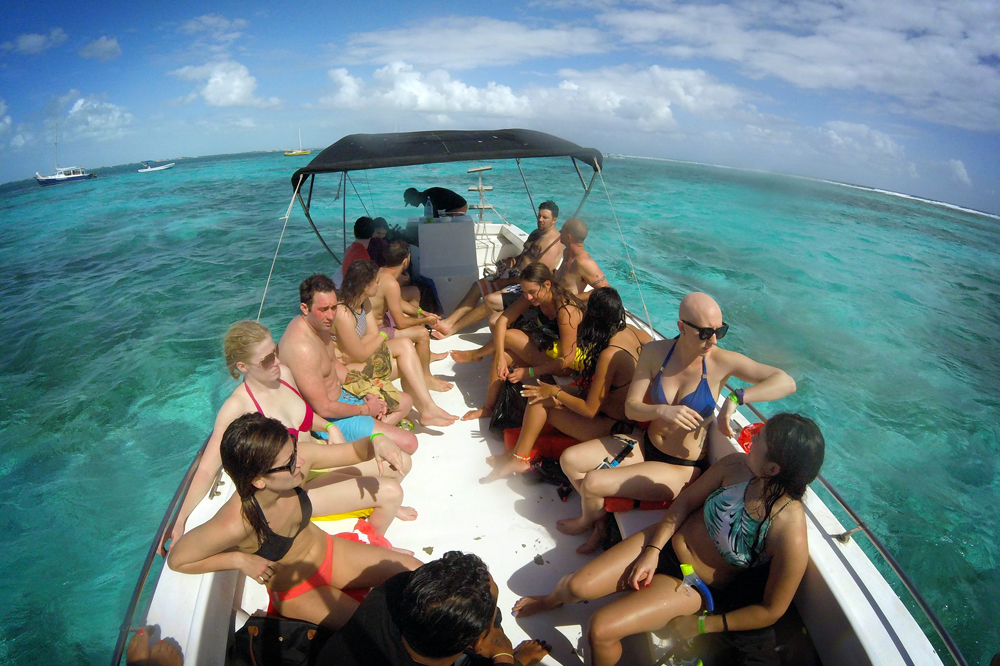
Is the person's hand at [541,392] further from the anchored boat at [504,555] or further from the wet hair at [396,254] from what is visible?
the wet hair at [396,254]

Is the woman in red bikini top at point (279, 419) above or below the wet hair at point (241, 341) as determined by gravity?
below

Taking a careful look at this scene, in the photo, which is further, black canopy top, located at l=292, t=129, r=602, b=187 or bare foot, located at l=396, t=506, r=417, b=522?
black canopy top, located at l=292, t=129, r=602, b=187

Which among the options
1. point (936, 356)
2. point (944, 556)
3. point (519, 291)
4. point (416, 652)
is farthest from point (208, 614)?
point (936, 356)

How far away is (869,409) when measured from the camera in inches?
280

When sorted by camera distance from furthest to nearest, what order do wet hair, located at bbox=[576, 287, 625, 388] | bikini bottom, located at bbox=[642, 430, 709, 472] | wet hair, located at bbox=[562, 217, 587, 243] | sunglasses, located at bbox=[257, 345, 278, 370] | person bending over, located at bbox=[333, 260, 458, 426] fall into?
wet hair, located at bbox=[562, 217, 587, 243]
person bending over, located at bbox=[333, 260, 458, 426]
wet hair, located at bbox=[576, 287, 625, 388]
bikini bottom, located at bbox=[642, 430, 709, 472]
sunglasses, located at bbox=[257, 345, 278, 370]

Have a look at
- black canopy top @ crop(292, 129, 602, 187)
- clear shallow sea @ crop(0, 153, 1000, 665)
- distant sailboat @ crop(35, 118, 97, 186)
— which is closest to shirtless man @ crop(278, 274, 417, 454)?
black canopy top @ crop(292, 129, 602, 187)

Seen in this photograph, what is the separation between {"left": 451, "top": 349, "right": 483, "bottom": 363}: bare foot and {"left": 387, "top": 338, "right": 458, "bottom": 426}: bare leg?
2.23 feet

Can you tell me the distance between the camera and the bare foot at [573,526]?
240cm

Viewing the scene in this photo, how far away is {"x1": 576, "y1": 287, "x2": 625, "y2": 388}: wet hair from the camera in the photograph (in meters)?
2.65

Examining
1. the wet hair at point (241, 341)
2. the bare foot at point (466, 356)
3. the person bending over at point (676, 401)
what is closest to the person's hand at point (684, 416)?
the person bending over at point (676, 401)

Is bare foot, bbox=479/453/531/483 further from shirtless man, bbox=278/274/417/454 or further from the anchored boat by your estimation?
shirtless man, bbox=278/274/417/454

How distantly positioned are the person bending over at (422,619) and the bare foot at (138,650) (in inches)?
22.4

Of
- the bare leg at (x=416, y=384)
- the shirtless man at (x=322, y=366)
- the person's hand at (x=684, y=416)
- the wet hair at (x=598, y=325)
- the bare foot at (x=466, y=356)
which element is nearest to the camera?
the person's hand at (x=684, y=416)

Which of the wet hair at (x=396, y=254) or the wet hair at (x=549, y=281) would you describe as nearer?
the wet hair at (x=549, y=281)
